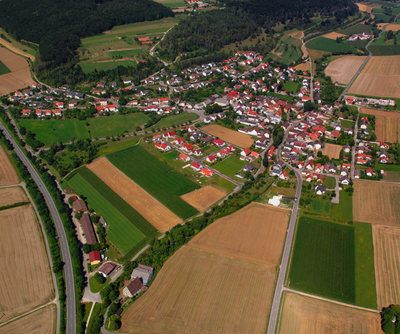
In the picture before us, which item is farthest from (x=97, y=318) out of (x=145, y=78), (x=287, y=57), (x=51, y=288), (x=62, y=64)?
(x=287, y=57)

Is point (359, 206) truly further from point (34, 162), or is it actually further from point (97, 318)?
point (34, 162)

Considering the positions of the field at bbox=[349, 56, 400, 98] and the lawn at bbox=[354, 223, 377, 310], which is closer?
the lawn at bbox=[354, 223, 377, 310]

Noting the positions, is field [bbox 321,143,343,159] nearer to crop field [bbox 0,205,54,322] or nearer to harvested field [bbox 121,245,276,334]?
harvested field [bbox 121,245,276,334]

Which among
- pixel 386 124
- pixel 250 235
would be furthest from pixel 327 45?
pixel 250 235

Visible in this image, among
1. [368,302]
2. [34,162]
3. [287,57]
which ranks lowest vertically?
[368,302]

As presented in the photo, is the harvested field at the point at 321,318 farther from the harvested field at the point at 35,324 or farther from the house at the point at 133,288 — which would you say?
the harvested field at the point at 35,324

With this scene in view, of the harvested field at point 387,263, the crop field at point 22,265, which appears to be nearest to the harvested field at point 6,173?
the crop field at point 22,265

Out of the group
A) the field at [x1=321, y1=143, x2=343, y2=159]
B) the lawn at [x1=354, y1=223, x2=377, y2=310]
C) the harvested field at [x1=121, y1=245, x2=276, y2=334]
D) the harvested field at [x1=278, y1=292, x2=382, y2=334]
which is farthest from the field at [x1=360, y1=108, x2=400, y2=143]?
the harvested field at [x1=121, y1=245, x2=276, y2=334]
